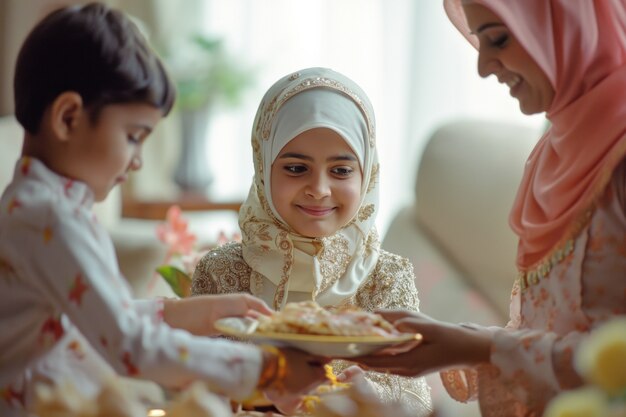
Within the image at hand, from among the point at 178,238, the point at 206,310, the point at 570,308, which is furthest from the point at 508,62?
the point at 178,238

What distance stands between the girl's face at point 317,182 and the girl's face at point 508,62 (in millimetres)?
442

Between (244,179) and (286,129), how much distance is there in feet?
10.1

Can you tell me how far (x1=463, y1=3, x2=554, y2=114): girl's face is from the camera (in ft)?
5.31

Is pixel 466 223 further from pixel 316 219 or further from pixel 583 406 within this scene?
pixel 583 406

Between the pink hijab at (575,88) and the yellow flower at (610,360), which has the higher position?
the pink hijab at (575,88)

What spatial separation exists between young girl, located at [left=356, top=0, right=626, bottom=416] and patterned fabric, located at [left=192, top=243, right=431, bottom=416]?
0.40 metres

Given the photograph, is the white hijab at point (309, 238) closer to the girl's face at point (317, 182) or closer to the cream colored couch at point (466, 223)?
the girl's face at point (317, 182)

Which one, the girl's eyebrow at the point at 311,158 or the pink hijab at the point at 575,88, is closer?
the pink hijab at the point at 575,88

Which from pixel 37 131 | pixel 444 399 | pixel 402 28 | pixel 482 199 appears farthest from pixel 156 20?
pixel 37 131

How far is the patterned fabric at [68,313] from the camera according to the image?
135 cm

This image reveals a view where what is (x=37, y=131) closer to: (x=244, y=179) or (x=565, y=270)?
(x=565, y=270)

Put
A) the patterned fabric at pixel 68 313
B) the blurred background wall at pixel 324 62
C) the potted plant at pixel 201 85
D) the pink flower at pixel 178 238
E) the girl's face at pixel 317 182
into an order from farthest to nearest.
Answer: the potted plant at pixel 201 85, the blurred background wall at pixel 324 62, the pink flower at pixel 178 238, the girl's face at pixel 317 182, the patterned fabric at pixel 68 313

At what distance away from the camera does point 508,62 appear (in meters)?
1.63

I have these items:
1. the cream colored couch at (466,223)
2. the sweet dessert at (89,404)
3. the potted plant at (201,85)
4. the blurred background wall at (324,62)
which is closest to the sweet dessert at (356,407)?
the sweet dessert at (89,404)
